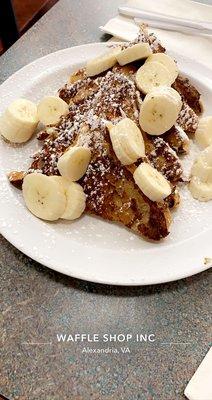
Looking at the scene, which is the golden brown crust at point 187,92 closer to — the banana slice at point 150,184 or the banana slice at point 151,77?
the banana slice at point 151,77

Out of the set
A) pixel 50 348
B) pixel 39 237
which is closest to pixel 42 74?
pixel 39 237

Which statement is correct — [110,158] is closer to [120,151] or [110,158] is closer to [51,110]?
[120,151]

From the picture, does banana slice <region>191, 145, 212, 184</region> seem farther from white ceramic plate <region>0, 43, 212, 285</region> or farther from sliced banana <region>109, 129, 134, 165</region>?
sliced banana <region>109, 129, 134, 165</region>

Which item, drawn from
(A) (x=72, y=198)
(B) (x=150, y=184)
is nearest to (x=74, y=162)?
(A) (x=72, y=198)

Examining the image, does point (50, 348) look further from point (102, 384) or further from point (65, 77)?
point (65, 77)

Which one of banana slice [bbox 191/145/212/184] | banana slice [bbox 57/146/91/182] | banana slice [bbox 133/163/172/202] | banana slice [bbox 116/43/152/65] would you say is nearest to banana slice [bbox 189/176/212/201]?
banana slice [bbox 191/145/212/184]
